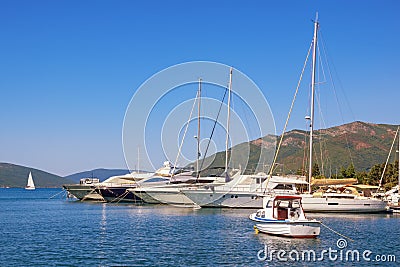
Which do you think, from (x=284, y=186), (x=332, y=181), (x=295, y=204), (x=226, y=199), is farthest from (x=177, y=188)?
(x=295, y=204)

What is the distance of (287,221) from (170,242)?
30.0 feet

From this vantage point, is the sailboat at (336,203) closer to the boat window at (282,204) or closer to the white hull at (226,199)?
the white hull at (226,199)

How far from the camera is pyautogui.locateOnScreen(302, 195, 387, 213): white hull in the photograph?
62156 mm

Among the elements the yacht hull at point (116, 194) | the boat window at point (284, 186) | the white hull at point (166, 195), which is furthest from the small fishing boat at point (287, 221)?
the yacht hull at point (116, 194)

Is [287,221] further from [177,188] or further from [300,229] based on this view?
[177,188]

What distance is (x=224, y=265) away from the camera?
2970cm

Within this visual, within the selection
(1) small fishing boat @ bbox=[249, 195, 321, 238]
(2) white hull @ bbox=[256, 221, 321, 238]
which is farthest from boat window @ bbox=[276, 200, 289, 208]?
(2) white hull @ bbox=[256, 221, 321, 238]

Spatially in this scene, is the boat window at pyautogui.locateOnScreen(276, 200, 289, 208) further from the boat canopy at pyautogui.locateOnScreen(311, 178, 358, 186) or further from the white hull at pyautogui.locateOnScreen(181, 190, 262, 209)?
the white hull at pyautogui.locateOnScreen(181, 190, 262, 209)

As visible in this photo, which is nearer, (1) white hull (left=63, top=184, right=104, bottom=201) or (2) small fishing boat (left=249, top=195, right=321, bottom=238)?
(2) small fishing boat (left=249, top=195, right=321, bottom=238)

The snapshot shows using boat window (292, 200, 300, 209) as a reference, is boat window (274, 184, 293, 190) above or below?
above

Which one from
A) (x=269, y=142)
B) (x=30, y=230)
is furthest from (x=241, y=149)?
(x=30, y=230)

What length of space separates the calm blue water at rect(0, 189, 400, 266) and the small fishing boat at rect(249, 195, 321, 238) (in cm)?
76

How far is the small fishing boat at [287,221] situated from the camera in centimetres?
3972

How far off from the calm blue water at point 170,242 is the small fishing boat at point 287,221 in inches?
29.8
